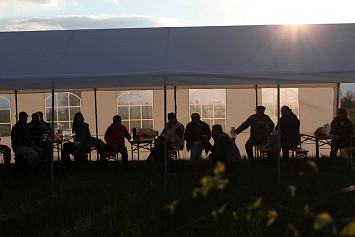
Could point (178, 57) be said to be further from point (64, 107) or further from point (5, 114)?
point (5, 114)

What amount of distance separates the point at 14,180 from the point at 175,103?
356 cm

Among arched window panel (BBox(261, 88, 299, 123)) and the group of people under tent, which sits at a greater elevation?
arched window panel (BBox(261, 88, 299, 123))

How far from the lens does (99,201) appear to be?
4926 mm

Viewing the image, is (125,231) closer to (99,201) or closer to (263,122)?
(99,201)

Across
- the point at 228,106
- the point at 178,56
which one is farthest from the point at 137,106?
the point at 178,56

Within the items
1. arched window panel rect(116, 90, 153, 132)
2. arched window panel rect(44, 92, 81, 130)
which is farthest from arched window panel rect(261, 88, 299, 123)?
arched window panel rect(44, 92, 81, 130)

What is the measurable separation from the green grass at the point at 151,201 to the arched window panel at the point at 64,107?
7.13 feet

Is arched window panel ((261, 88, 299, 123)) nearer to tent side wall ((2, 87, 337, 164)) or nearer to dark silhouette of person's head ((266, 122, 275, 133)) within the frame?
tent side wall ((2, 87, 337, 164))

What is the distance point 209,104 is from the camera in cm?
863

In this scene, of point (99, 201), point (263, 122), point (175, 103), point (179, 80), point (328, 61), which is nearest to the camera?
point (99, 201)

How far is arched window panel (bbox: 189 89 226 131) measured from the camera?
28.3 ft

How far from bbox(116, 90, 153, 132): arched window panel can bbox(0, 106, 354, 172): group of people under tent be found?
1481mm

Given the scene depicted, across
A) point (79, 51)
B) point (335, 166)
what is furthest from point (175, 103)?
point (335, 166)

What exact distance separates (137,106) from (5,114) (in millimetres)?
3015
